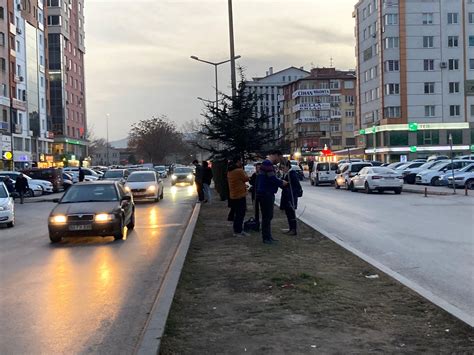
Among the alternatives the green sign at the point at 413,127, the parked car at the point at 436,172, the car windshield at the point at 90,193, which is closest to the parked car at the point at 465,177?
the parked car at the point at 436,172

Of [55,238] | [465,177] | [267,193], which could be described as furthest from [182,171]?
[267,193]

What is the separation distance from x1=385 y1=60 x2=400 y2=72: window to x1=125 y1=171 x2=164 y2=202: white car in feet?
180

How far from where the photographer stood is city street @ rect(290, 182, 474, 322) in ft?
28.1

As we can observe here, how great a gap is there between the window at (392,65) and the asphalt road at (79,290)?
65780mm

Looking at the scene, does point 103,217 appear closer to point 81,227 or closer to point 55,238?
point 81,227

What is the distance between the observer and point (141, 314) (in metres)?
7.01

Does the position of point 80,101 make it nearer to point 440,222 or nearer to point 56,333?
point 440,222

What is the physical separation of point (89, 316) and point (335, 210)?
15.1 metres

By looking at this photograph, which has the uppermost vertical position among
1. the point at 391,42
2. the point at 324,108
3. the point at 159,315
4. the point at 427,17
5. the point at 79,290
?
the point at 427,17

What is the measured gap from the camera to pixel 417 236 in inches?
535

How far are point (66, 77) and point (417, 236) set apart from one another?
276 ft

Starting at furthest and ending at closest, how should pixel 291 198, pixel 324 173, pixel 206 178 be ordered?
pixel 324 173
pixel 206 178
pixel 291 198

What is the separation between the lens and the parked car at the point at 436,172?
36094mm

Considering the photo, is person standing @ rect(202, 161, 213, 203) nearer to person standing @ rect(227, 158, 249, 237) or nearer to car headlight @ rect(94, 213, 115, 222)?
car headlight @ rect(94, 213, 115, 222)
